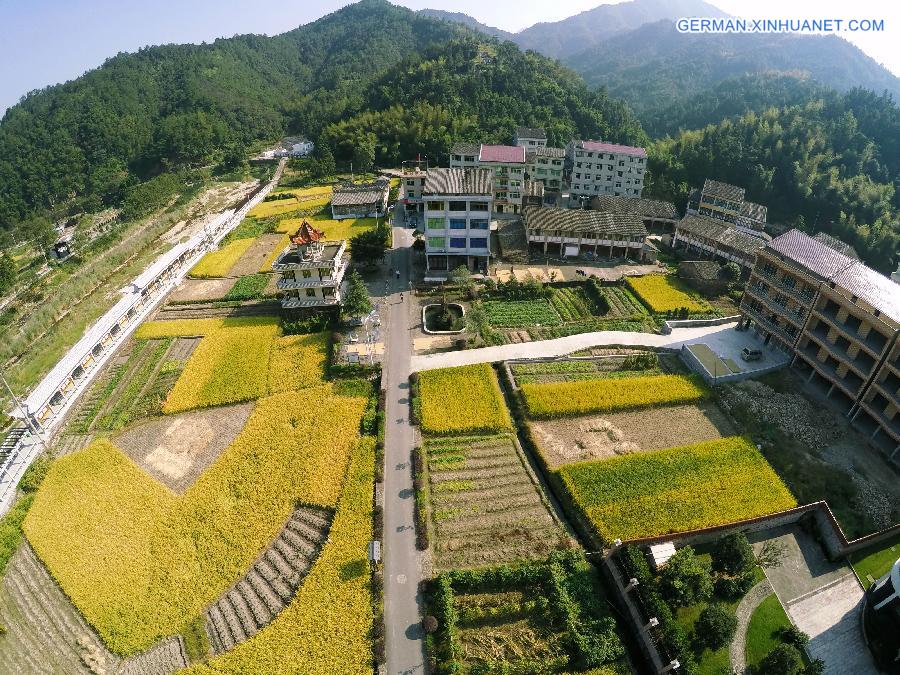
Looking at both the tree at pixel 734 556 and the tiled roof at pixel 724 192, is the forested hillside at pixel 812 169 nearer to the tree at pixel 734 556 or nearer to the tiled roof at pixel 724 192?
the tiled roof at pixel 724 192

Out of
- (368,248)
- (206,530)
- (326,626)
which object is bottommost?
(326,626)

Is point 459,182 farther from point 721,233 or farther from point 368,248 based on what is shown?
point 721,233

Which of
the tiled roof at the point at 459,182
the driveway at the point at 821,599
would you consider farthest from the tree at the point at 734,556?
the tiled roof at the point at 459,182

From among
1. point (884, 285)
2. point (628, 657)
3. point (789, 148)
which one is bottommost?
point (628, 657)

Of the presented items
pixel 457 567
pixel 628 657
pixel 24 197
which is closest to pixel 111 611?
pixel 457 567

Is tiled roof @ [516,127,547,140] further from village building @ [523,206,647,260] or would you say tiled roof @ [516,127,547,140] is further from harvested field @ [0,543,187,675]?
harvested field @ [0,543,187,675]

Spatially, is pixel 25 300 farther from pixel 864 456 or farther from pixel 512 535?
pixel 864 456

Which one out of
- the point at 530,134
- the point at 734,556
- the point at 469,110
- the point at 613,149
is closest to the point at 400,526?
the point at 734,556
